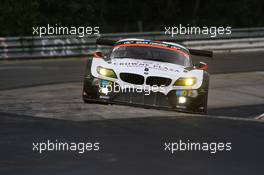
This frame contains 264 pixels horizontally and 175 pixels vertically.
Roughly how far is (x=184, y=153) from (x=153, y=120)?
11.8 feet

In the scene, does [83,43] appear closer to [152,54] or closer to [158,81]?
[152,54]

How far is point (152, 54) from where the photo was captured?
16.6m

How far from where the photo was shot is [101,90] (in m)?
15.2

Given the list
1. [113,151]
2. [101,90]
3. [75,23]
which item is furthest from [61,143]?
[75,23]

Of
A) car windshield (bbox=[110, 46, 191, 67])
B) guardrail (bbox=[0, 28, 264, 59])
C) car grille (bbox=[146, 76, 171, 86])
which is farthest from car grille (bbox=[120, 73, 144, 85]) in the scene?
guardrail (bbox=[0, 28, 264, 59])

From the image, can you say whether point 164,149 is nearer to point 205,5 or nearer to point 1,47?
point 1,47

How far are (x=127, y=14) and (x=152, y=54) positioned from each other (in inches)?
946

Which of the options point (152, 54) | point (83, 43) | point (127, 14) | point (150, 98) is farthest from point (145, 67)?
point (127, 14)

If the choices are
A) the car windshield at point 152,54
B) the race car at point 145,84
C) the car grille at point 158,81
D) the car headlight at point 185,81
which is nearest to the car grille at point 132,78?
the race car at point 145,84

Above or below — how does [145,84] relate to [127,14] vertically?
below

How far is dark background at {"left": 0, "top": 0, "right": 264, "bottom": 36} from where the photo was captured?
31.0 m

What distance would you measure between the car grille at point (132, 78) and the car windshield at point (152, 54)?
1.14 m

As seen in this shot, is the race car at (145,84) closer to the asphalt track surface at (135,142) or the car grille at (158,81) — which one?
the car grille at (158,81)

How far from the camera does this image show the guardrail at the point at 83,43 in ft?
90.5
